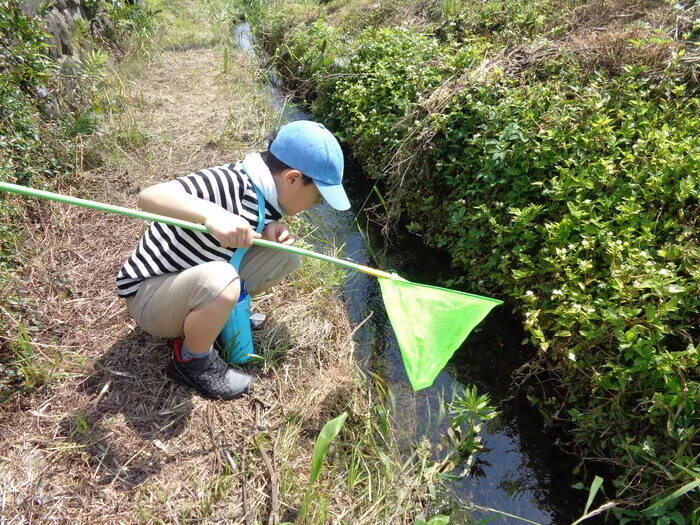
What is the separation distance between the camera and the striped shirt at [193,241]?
193cm

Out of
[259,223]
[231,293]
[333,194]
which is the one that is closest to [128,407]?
[231,293]

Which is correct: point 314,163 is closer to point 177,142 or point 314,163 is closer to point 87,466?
point 87,466

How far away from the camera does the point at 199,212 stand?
1.78 metres

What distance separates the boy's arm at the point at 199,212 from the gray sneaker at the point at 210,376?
59 centimetres

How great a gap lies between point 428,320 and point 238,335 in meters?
0.88

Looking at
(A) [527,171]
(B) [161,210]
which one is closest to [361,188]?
(A) [527,171]

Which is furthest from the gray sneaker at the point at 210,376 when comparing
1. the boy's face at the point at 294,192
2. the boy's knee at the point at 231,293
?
the boy's face at the point at 294,192

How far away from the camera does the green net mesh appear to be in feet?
6.20

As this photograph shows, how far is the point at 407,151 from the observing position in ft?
11.0

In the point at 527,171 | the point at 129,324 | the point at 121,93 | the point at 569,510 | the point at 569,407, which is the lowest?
the point at 569,510

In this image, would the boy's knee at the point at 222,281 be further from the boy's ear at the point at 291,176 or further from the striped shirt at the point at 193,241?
the boy's ear at the point at 291,176

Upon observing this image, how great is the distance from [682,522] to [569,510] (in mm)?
549

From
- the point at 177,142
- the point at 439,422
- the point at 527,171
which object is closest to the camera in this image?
the point at 439,422

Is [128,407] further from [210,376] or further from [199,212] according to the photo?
[199,212]
